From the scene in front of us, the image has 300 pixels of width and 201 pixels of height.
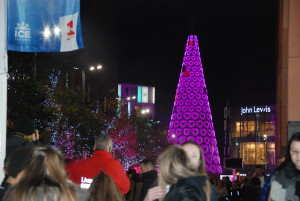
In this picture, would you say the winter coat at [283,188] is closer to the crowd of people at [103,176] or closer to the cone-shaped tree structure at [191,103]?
the crowd of people at [103,176]

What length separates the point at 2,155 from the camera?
320 inches

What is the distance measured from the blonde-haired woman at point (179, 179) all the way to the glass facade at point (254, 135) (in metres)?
98.8

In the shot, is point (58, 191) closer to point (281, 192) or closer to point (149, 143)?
point (281, 192)

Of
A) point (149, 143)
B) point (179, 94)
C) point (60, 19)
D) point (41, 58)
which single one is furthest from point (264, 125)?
point (60, 19)

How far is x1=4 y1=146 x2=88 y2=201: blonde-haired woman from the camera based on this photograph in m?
4.46

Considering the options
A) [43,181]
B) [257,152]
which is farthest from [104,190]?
[257,152]

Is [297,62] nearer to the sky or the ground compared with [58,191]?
nearer to the sky

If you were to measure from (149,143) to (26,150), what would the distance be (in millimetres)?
65244

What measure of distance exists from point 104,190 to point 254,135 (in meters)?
102

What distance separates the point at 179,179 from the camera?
5457mm

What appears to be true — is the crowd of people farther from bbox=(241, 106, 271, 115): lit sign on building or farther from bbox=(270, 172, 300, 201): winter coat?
A: bbox=(241, 106, 271, 115): lit sign on building

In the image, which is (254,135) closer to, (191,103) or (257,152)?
(257,152)

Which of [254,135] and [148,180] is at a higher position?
[148,180]

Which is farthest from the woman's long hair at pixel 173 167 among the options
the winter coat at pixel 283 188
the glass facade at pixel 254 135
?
the glass facade at pixel 254 135
